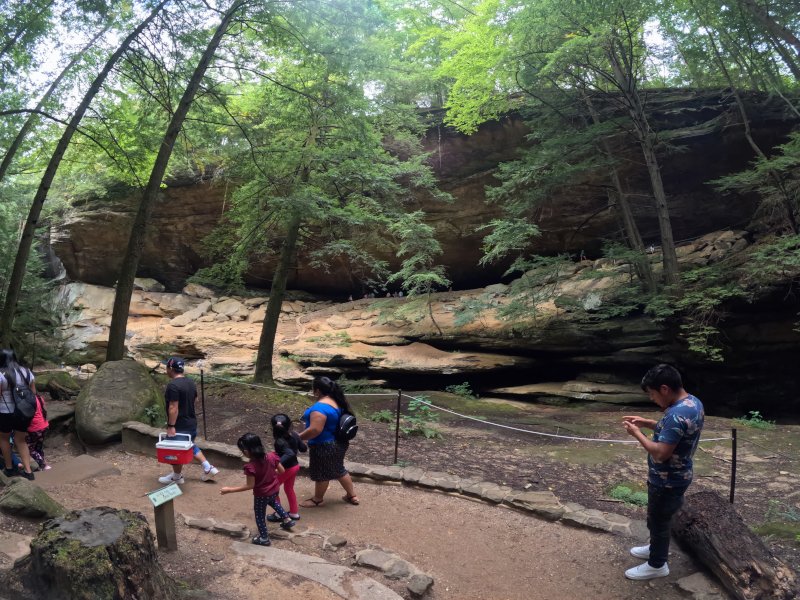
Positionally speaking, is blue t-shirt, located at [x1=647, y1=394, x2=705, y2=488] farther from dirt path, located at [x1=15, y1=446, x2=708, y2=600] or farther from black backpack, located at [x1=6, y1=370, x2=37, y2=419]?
black backpack, located at [x1=6, y1=370, x2=37, y2=419]

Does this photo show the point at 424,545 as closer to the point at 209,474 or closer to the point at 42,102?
the point at 209,474

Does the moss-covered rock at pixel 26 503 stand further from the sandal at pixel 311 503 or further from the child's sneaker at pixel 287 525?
the sandal at pixel 311 503

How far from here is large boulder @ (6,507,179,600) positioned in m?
2.37

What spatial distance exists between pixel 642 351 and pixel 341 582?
12.4 m

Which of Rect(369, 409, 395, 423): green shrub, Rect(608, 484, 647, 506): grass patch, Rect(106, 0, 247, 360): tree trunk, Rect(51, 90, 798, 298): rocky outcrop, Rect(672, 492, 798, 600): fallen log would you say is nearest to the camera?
Rect(672, 492, 798, 600): fallen log

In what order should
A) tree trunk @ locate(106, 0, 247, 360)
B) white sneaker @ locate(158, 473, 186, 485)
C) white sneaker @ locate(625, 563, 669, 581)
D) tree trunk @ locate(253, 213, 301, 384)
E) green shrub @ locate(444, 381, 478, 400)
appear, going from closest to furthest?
white sneaker @ locate(625, 563, 669, 581) < white sneaker @ locate(158, 473, 186, 485) < tree trunk @ locate(106, 0, 247, 360) < tree trunk @ locate(253, 213, 301, 384) < green shrub @ locate(444, 381, 478, 400)

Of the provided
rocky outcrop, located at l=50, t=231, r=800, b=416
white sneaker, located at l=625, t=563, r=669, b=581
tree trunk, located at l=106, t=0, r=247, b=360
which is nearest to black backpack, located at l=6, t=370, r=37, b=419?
tree trunk, located at l=106, t=0, r=247, b=360

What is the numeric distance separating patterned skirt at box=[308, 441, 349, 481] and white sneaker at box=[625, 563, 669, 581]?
8.92ft

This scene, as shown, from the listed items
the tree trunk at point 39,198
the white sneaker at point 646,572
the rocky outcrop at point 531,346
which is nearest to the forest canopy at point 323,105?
the tree trunk at point 39,198

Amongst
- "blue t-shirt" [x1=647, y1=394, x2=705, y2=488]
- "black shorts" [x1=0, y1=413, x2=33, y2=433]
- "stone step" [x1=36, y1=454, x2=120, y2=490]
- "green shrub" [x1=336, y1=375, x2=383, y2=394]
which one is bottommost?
"green shrub" [x1=336, y1=375, x2=383, y2=394]

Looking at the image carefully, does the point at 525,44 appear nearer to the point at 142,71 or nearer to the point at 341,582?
the point at 142,71

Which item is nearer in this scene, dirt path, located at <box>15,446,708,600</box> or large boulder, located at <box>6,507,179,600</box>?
large boulder, located at <box>6,507,179,600</box>

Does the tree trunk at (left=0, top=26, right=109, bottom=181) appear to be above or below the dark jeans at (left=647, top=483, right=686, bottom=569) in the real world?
above

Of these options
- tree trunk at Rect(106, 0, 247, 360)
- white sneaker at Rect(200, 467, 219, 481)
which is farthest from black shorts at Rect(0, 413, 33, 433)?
tree trunk at Rect(106, 0, 247, 360)
